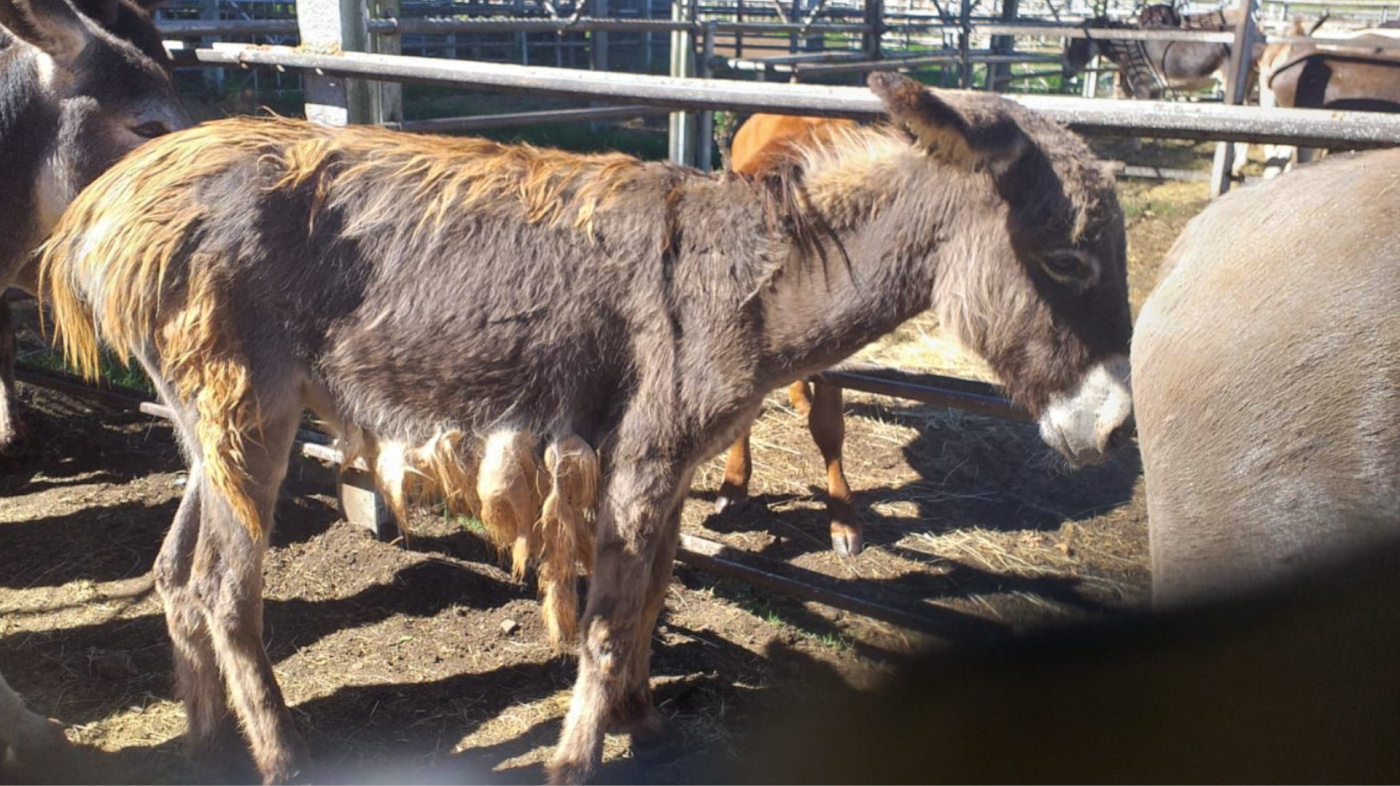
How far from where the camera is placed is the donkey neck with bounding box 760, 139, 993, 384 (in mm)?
2836

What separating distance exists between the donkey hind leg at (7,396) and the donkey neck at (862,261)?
443cm

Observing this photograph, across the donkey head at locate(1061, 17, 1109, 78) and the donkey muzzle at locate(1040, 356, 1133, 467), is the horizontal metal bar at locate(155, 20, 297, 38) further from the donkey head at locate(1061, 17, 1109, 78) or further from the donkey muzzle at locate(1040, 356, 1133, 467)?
the donkey head at locate(1061, 17, 1109, 78)

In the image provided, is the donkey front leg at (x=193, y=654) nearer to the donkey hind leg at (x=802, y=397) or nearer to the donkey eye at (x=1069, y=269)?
Result: the donkey eye at (x=1069, y=269)

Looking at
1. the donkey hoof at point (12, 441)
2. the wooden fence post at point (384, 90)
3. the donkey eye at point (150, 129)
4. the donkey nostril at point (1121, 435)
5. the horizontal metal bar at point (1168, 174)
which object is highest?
the wooden fence post at point (384, 90)

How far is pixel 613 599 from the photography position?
9.64ft

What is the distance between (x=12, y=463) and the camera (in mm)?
5379

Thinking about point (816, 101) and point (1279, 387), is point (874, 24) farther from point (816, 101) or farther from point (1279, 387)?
point (1279, 387)

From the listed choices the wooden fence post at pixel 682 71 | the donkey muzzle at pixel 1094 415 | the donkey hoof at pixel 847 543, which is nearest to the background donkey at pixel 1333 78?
Answer: the wooden fence post at pixel 682 71

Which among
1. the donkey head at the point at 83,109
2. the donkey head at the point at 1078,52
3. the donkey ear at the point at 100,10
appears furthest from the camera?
the donkey head at the point at 1078,52

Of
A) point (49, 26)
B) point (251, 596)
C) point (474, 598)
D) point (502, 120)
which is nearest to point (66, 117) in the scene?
point (49, 26)

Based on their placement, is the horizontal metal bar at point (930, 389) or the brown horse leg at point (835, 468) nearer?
the horizontal metal bar at point (930, 389)

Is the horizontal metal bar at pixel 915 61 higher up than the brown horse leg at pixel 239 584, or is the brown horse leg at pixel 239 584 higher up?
the horizontal metal bar at pixel 915 61

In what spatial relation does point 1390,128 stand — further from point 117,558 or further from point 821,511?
point 117,558

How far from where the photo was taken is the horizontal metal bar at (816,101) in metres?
2.57
